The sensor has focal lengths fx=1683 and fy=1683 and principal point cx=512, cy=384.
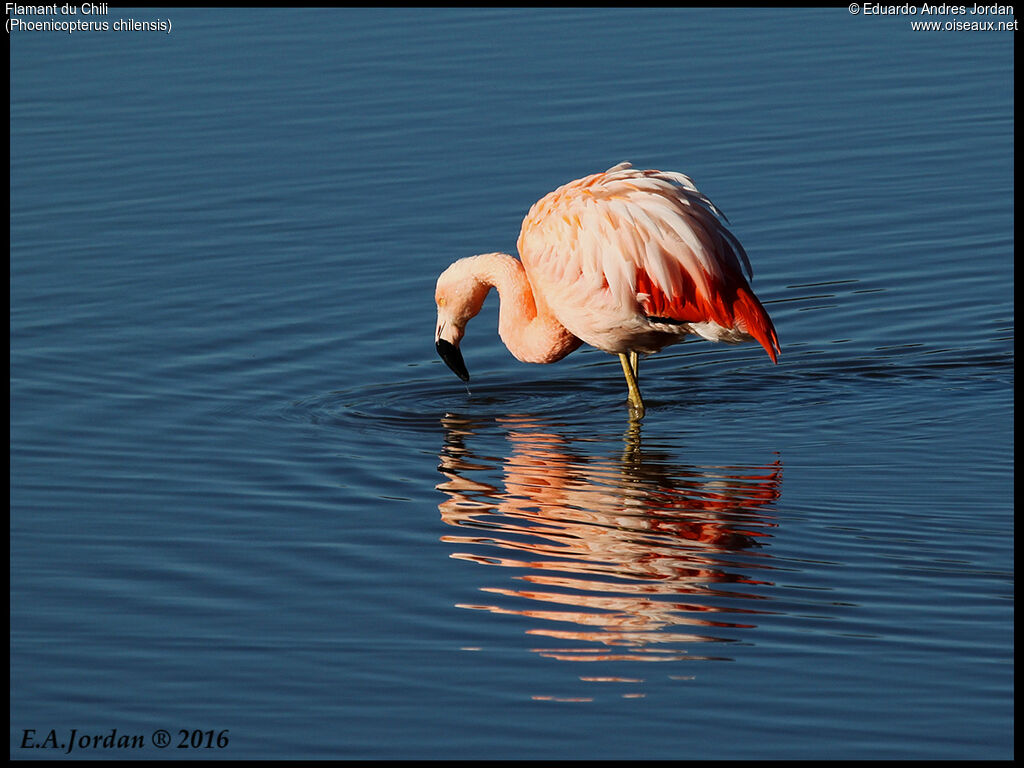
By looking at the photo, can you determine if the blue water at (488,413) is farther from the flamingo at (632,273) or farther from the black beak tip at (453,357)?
the flamingo at (632,273)

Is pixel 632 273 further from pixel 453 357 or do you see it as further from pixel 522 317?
pixel 453 357

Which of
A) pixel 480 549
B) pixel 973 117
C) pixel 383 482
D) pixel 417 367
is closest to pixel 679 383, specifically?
pixel 417 367

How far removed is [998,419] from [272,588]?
369 cm

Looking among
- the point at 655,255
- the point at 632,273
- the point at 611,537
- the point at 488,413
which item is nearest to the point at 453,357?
the point at 488,413

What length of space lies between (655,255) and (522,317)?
111 centimetres

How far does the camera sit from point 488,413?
8.71 m

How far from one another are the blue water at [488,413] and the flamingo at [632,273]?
457 millimetres

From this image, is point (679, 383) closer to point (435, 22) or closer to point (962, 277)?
point (962, 277)

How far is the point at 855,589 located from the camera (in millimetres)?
5906

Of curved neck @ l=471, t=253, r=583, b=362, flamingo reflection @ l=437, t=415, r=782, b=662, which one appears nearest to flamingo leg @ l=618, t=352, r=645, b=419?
flamingo reflection @ l=437, t=415, r=782, b=662

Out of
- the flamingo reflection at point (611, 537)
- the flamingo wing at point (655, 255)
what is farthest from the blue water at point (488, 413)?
the flamingo wing at point (655, 255)

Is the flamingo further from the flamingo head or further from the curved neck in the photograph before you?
the flamingo head

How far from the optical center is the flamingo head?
889 centimetres

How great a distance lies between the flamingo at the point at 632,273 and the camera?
7.91m
